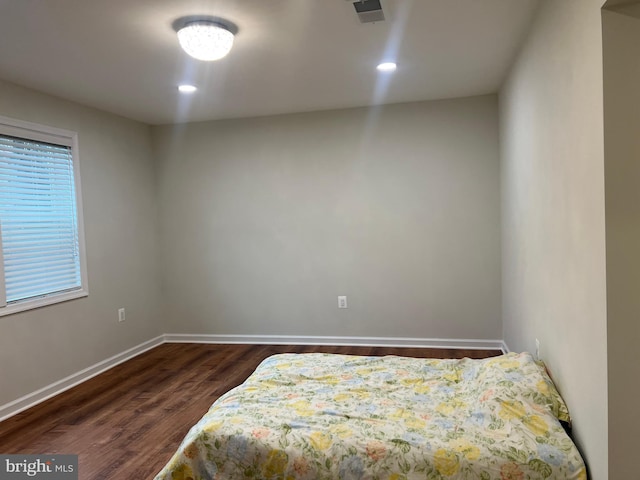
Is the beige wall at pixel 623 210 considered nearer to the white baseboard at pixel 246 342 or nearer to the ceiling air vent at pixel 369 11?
the ceiling air vent at pixel 369 11

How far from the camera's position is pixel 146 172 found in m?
4.89

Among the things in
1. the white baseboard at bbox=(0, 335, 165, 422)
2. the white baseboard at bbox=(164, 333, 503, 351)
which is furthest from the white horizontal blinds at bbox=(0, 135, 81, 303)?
the white baseboard at bbox=(164, 333, 503, 351)

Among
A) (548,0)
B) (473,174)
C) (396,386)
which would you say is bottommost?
(396,386)

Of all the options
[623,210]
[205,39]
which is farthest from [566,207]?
[205,39]

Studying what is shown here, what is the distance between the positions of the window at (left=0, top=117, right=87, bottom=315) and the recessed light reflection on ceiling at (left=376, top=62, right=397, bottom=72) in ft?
8.48

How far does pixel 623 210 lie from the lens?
4.79ft

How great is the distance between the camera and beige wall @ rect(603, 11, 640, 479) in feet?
4.75

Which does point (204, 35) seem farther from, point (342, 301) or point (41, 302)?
point (342, 301)

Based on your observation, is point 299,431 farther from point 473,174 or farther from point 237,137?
point 237,137

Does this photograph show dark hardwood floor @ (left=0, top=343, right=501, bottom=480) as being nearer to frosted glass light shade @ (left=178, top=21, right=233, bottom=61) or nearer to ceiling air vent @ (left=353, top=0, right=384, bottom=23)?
frosted glass light shade @ (left=178, top=21, right=233, bottom=61)

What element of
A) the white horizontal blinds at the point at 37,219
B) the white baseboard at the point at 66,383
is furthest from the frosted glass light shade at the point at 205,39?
the white baseboard at the point at 66,383

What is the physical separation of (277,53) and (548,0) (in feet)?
5.05

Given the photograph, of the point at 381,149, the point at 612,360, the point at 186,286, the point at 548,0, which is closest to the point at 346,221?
the point at 381,149

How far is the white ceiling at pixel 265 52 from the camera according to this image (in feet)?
7.62
